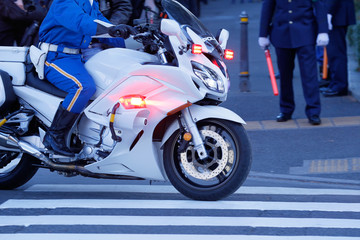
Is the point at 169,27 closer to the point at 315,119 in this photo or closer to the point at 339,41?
the point at 315,119

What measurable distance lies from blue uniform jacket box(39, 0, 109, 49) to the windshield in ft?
1.75

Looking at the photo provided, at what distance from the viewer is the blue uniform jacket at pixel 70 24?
19.9 ft

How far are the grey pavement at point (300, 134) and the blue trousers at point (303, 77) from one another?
0.19 metres

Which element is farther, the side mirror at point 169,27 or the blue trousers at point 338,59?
the blue trousers at point 338,59

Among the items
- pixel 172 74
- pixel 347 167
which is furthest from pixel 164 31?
pixel 347 167

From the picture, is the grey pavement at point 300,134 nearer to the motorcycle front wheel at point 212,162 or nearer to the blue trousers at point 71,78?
the motorcycle front wheel at point 212,162

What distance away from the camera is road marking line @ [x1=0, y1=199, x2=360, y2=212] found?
614 centimetres

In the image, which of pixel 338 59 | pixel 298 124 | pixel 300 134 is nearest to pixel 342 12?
pixel 338 59

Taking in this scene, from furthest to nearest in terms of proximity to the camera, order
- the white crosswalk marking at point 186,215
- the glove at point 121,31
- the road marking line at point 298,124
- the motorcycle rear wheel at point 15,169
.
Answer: the road marking line at point 298,124 < the motorcycle rear wheel at point 15,169 < the glove at point 121,31 < the white crosswalk marking at point 186,215

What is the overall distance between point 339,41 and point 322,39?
2.48m

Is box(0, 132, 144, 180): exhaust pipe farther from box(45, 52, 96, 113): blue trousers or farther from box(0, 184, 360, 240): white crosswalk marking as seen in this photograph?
box(45, 52, 96, 113): blue trousers

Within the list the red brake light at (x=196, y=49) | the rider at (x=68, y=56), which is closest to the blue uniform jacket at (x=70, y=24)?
the rider at (x=68, y=56)

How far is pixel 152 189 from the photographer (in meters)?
6.86

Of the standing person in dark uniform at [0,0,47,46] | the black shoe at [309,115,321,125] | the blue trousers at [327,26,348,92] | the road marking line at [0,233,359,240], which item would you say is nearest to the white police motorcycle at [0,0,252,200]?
the road marking line at [0,233,359,240]
